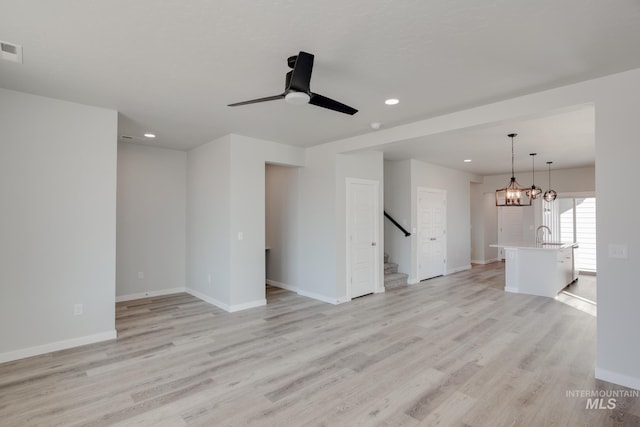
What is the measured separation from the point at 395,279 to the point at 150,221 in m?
4.73

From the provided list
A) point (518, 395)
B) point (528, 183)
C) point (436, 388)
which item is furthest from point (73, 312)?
point (528, 183)

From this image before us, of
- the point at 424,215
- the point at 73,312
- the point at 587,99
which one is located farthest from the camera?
the point at 424,215

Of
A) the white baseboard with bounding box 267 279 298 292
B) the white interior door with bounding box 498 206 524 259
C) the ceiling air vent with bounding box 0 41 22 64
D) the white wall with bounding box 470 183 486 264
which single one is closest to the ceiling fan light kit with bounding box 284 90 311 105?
the ceiling air vent with bounding box 0 41 22 64

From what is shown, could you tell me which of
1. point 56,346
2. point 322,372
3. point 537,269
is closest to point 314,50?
point 322,372

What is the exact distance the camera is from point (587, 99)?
2.91 metres

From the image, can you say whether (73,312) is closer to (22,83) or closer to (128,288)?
(128,288)

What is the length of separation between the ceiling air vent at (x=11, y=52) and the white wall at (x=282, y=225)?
399 centimetres

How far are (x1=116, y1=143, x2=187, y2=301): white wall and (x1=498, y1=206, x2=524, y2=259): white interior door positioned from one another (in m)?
9.20

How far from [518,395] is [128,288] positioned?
18.5 feet

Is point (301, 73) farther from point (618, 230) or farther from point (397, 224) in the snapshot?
point (397, 224)

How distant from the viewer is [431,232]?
732 cm

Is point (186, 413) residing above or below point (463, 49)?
below

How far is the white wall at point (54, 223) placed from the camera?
3219mm

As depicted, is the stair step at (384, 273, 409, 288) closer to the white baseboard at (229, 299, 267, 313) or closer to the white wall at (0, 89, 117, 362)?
the white baseboard at (229, 299, 267, 313)
